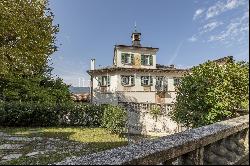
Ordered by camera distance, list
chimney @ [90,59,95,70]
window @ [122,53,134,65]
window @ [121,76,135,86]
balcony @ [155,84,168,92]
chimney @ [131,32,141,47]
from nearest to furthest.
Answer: window @ [121,76,135,86] < window @ [122,53,134,65] < balcony @ [155,84,168,92] < chimney @ [131,32,141,47] < chimney @ [90,59,95,70]

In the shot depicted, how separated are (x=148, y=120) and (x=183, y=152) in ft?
73.5

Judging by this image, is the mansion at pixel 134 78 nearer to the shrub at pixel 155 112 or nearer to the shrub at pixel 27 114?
the shrub at pixel 155 112

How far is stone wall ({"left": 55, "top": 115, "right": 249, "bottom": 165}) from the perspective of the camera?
8.89ft

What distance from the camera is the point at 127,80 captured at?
4622cm

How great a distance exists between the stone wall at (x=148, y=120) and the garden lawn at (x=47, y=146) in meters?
5.05

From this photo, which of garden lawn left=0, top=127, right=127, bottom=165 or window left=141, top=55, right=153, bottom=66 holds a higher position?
window left=141, top=55, right=153, bottom=66

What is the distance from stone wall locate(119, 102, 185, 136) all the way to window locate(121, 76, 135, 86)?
19.3 metres

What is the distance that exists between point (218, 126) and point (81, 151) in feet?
35.7

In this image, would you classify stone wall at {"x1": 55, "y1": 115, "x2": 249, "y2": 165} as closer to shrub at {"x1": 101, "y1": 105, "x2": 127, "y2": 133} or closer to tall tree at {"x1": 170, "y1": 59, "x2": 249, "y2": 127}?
tall tree at {"x1": 170, "y1": 59, "x2": 249, "y2": 127}

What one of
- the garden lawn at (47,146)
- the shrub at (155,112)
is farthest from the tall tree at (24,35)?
the shrub at (155,112)

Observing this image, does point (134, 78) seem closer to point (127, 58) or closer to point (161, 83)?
point (127, 58)

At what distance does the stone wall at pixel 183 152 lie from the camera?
2.71 m

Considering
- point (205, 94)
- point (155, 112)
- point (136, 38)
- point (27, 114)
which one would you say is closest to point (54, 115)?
point (27, 114)

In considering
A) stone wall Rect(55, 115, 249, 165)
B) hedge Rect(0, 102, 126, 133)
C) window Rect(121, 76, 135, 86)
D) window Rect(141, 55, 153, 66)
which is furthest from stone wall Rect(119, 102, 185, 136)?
window Rect(141, 55, 153, 66)
